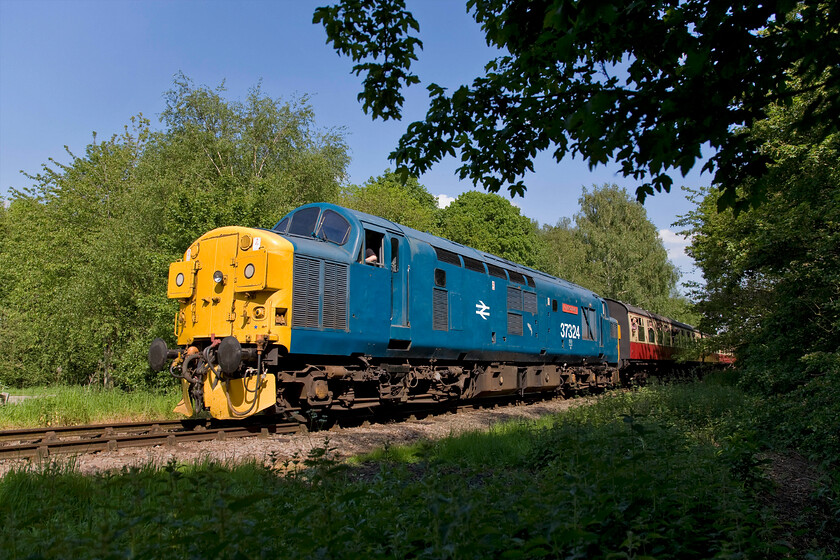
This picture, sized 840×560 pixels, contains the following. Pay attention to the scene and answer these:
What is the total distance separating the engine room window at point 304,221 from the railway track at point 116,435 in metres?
3.61

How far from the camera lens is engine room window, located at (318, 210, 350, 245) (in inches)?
404

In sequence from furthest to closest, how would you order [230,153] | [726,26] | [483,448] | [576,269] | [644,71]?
[576,269] → [230,153] → [483,448] → [644,71] → [726,26]

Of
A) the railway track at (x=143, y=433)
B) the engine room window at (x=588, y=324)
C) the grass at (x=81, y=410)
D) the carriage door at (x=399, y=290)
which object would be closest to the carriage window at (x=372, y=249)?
the carriage door at (x=399, y=290)

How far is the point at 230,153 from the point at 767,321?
Result: 73.8ft

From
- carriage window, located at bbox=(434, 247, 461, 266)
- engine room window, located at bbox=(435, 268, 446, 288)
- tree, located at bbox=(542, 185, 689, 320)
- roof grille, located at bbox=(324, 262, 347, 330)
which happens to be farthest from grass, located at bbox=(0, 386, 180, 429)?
tree, located at bbox=(542, 185, 689, 320)

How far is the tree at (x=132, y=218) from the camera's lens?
1596cm

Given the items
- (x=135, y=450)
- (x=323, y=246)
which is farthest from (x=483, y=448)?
(x=135, y=450)

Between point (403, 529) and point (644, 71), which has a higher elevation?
point (644, 71)

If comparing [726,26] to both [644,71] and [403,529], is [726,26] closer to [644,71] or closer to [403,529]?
[644,71]

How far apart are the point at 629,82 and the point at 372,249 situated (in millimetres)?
6117

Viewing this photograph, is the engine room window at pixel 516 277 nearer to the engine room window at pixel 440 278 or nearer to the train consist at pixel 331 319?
the train consist at pixel 331 319

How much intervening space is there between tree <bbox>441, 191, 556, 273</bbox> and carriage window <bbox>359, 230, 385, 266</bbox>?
111 ft

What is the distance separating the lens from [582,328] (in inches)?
772

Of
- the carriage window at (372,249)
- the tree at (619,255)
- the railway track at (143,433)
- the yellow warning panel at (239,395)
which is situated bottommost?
the railway track at (143,433)
